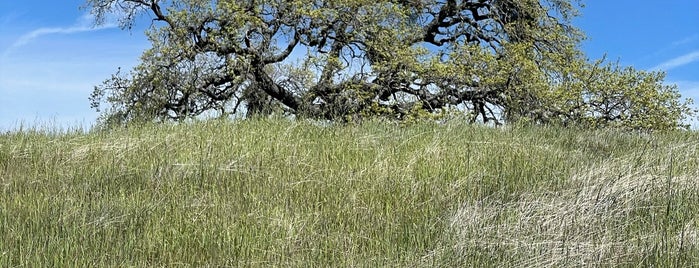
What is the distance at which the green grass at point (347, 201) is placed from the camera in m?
4.37

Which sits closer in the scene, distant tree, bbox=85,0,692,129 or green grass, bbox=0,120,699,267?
green grass, bbox=0,120,699,267

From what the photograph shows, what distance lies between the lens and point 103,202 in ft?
18.1

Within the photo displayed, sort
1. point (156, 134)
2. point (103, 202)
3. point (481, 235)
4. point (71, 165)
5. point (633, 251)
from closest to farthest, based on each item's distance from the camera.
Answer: point (633, 251), point (481, 235), point (103, 202), point (71, 165), point (156, 134)

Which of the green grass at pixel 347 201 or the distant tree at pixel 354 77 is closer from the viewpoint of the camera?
the green grass at pixel 347 201

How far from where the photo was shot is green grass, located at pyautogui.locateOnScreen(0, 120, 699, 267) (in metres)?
4.37

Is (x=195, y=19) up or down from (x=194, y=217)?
up

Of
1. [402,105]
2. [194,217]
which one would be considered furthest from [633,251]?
[402,105]

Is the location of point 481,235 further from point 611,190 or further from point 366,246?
point 611,190

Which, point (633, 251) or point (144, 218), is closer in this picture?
point (633, 251)

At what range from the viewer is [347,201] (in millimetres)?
5684

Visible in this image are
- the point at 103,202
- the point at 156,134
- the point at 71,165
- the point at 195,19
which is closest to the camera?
the point at 103,202

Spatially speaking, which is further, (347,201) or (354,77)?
(354,77)

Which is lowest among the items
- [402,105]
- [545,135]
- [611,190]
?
[611,190]

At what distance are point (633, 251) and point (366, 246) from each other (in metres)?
1.87
